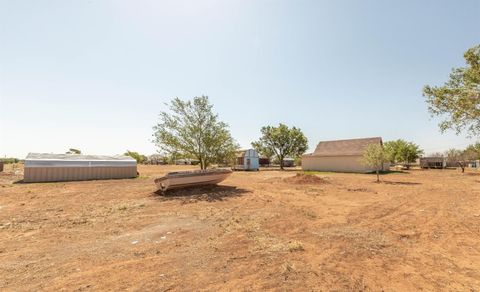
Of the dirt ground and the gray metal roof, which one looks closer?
the dirt ground

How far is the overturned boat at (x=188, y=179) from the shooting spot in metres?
14.6

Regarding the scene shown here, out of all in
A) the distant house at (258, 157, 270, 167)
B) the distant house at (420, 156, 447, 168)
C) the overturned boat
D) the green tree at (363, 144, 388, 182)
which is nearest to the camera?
the overturned boat

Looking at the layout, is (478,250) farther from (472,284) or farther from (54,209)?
(54,209)

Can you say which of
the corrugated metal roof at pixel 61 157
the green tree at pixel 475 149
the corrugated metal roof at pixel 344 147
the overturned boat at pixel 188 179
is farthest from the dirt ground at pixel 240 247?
the green tree at pixel 475 149

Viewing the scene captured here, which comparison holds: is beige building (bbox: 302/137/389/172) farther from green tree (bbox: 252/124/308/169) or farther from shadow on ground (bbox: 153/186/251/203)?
shadow on ground (bbox: 153/186/251/203)

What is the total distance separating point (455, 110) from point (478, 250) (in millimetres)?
8584

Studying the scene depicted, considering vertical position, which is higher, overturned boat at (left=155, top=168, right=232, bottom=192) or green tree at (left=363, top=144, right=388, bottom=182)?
green tree at (left=363, top=144, right=388, bottom=182)

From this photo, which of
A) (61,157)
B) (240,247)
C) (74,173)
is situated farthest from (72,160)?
(240,247)

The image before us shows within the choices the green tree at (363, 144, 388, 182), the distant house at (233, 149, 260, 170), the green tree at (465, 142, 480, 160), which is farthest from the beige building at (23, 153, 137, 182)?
the green tree at (465, 142, 480, 160)

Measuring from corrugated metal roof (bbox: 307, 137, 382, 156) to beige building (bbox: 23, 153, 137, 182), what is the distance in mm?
34306

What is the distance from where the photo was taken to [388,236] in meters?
7.11

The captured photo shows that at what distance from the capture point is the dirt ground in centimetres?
443

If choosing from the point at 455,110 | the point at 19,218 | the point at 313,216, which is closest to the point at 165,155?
the point at 19,218

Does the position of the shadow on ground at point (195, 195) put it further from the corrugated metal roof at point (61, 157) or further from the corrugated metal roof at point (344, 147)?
the corrugated metal roof at point (344, 147)
